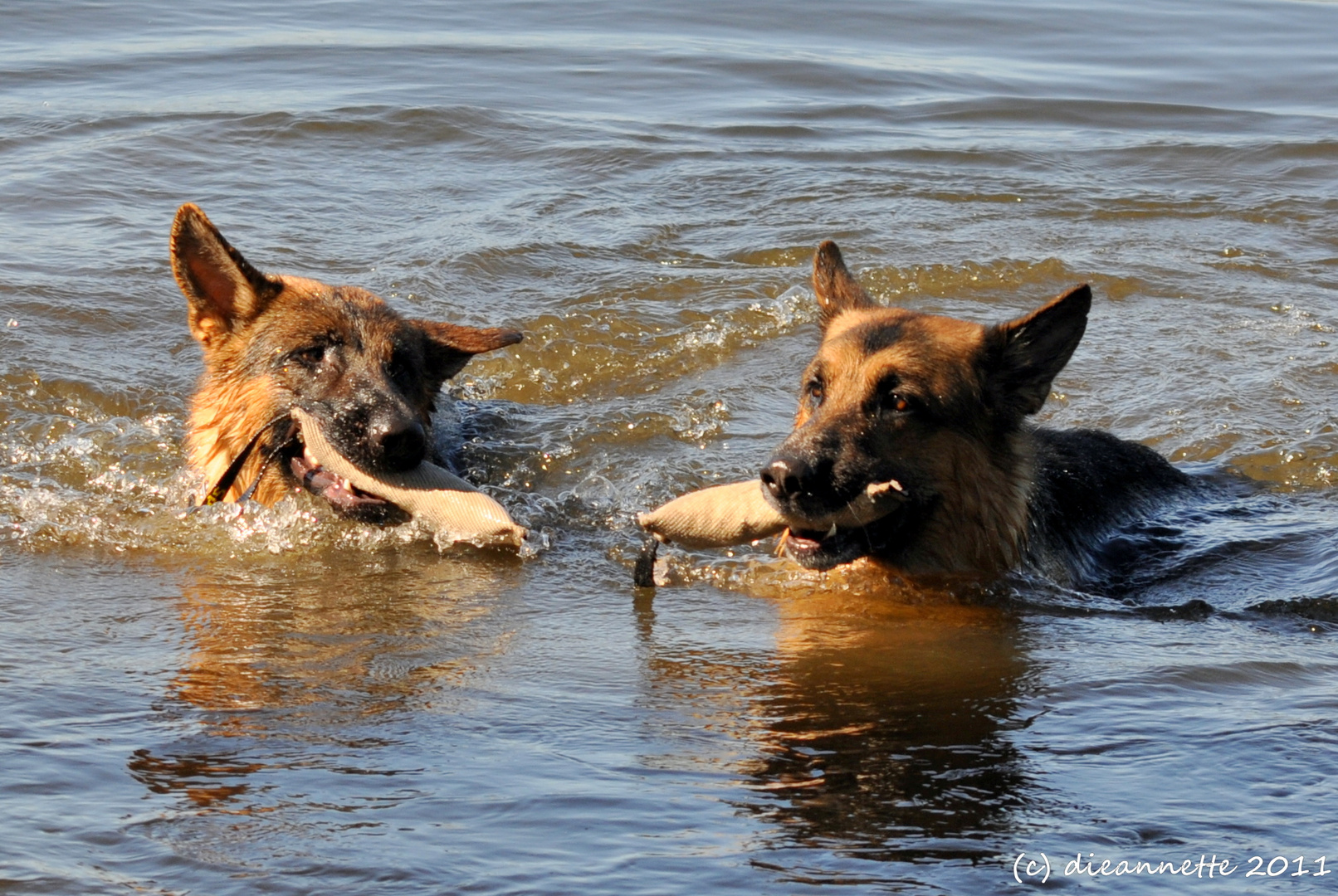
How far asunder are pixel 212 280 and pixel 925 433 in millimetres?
3384

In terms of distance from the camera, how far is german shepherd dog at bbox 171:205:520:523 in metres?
6.82

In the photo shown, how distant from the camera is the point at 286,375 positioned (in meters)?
7.06

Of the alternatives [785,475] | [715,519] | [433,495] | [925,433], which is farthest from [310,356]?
[925,433]

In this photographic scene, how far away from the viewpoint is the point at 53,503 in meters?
7.18

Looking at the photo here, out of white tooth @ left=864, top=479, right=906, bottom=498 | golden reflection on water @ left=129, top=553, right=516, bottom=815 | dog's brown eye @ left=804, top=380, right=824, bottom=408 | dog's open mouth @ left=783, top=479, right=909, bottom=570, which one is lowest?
golden reflection on water @ left=129, top=553, right=516, bottom=815

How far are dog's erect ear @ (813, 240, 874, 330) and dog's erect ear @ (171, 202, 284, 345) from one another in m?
2.54

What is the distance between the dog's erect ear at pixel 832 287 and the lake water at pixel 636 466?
→ 50.4 inches

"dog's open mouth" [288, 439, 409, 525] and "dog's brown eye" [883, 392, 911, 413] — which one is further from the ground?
"dog's brown eye" [883, 392, 911, 413]

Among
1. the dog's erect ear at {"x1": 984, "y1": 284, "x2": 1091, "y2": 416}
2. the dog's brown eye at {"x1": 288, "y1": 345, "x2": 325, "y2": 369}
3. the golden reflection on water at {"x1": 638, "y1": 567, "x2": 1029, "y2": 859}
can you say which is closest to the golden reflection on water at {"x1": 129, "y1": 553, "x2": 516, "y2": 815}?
the golden reflection on water at {"x1": 638, "y1": 567, "x2": 1029, "y2": 859}

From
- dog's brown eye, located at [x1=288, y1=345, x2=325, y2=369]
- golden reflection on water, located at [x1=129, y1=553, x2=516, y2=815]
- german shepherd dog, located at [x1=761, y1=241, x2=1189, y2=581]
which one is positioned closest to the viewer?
golden reflection on water, located at [x1=129, y1=553, x2=516, y2=815]

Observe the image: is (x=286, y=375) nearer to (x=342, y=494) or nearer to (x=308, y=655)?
(x=342, y=494)

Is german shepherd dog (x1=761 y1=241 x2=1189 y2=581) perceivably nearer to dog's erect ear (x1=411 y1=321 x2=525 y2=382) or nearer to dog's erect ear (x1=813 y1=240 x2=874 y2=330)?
dog's erect ear (x1=813 y1=240 x2=874 y2=330)

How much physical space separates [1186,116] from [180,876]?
14676 mm

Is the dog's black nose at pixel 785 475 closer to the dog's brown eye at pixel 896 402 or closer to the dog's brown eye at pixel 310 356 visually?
the dog's brown eye at pixel 896 402
